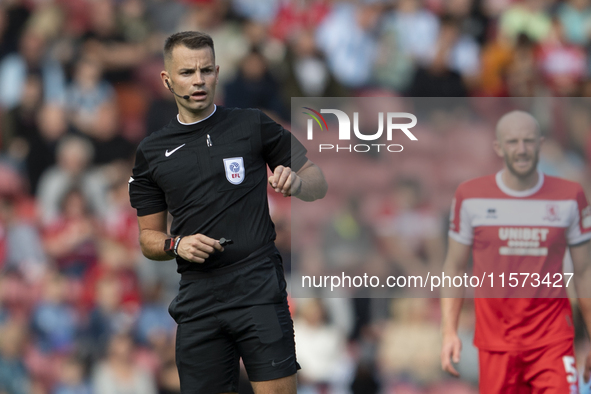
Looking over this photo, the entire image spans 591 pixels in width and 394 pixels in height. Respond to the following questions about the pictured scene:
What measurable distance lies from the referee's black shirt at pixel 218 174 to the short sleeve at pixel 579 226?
2.10 meters

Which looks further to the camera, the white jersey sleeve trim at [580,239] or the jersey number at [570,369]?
the white jersey sleeve trim at [580,239]

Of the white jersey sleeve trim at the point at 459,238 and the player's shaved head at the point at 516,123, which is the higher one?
the player's shaved head at the point at 516,123

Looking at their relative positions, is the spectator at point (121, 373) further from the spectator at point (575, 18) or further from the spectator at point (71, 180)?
the spectator at point (575, 18)

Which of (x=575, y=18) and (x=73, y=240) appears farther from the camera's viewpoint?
(x=575, y=18)

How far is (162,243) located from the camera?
3.59 metres

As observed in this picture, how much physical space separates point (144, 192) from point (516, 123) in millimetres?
2761

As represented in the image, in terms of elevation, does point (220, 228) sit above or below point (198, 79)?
below

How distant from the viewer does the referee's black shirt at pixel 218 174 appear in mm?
3500

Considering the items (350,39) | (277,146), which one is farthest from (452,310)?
(350,39)

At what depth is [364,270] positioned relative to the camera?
5.37m

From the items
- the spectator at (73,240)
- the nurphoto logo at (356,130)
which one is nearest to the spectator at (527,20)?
the nurphoto logo at (356,130)

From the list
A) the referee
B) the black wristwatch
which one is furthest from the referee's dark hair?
the black wristwatch

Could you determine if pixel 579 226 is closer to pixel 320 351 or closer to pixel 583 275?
→ pixel 583 275

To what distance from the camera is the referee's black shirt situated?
3.50 m
